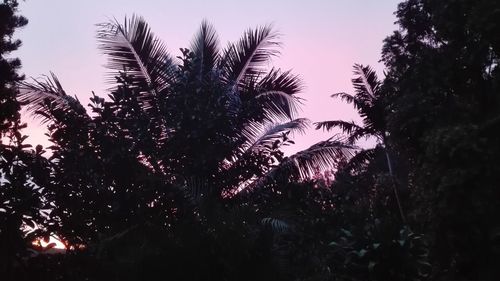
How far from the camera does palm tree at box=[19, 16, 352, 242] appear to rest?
22.8 feet

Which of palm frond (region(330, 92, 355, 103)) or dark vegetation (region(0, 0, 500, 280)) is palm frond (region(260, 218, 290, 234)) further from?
palm frond (region(330, 92, 355, 103))

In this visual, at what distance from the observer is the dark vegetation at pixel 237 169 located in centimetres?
583

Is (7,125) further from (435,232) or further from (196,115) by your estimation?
(435,232)

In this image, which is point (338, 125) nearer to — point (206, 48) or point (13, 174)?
point (206, 48)

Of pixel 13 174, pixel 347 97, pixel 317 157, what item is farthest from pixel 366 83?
pixel 13 174

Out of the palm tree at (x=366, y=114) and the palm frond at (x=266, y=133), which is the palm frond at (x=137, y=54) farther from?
the palm tree at (x=366, y=114)

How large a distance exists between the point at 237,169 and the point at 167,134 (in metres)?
1.43

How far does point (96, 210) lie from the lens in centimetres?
697

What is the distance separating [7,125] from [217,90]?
141 inches

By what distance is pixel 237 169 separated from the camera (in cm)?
900

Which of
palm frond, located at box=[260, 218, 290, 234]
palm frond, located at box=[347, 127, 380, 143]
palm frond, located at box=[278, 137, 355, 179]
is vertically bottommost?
palm frond, located at box=[260, 218, 290, 234]

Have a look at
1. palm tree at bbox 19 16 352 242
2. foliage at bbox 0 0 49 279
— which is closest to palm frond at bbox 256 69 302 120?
palm tree at bbox 19 16 352 242

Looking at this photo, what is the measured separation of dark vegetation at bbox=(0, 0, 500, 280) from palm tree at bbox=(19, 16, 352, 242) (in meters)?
0.03

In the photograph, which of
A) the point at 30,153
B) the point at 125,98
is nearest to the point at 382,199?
the point at 125,98
